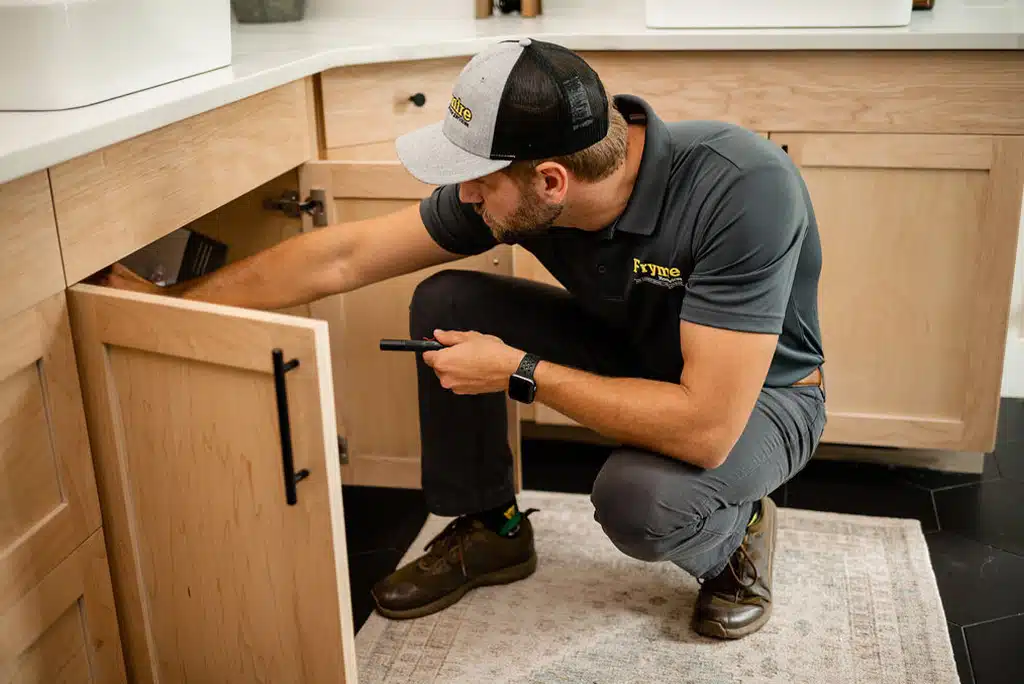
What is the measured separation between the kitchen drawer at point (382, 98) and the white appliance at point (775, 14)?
395mm

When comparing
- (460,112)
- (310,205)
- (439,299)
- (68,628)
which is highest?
(460,112)

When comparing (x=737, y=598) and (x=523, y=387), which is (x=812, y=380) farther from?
(x=523, y=387)

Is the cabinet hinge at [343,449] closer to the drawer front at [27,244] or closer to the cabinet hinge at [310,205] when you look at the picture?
the cabinet hinge at [310,205]

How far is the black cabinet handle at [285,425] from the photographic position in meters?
1.07

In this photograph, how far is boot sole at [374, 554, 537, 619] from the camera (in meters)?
1.72

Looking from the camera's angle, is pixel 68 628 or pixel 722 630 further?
pixel 722 630

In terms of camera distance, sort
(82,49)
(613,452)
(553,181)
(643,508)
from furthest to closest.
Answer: (613,452)
(643,508)
(553,181)
(82,49)

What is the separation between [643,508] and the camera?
4.81 ft

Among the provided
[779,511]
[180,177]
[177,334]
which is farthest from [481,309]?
[779,511]

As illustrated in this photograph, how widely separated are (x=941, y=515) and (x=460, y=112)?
1.26 m

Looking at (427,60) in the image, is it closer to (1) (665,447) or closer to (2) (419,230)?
(2) (419,230)

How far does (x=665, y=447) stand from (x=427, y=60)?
2.97 feet

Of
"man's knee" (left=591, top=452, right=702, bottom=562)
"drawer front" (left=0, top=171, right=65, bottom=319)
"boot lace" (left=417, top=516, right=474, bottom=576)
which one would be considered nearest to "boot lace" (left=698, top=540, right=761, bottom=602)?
"man's knee" (left=591, top=452, right=702, bottom=562)

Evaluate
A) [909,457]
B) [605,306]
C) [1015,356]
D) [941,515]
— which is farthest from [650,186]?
[1015,356]
